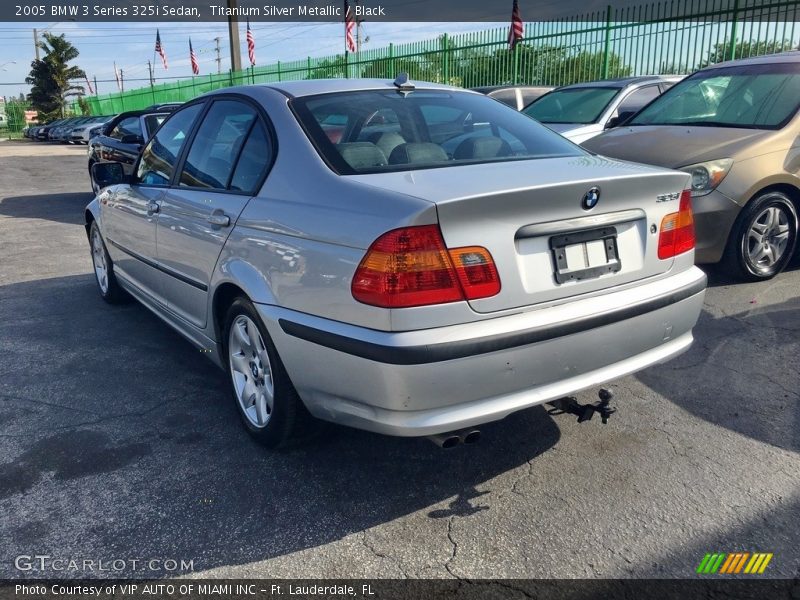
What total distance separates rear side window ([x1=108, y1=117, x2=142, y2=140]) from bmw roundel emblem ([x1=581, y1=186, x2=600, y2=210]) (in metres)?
9.00

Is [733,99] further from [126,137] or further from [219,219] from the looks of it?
[126,137]

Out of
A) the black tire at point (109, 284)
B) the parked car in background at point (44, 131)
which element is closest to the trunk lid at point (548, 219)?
the black tire at point (109, 284)

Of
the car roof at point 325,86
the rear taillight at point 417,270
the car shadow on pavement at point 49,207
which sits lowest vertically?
the car shadow on pavement at point 49,207

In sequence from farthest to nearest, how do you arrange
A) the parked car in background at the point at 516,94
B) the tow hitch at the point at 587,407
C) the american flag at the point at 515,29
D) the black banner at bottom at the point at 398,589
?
the american flag at the point at 515,29, the parked car in background at the point at 516,94, the tow hitch at the point at 587,407, the black banner at bottom at the point at 398,589

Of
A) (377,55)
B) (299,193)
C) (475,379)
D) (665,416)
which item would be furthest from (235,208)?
(377,55)

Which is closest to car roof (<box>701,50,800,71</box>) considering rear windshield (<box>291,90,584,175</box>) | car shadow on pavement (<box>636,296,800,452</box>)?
car shadow on pavement (<box>636,296,800,452</box>)

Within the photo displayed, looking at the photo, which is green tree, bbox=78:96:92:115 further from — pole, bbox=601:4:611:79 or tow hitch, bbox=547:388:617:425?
tow hitch, bbox=547:388:617:425

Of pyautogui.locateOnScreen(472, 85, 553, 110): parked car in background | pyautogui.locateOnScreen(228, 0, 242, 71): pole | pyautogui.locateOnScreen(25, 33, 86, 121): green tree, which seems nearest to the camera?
pyautogui.locateOnScreen(472, 85, 553, 110): parked car in background

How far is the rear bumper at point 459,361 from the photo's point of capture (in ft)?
8.00

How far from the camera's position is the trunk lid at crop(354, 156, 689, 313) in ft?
8.18

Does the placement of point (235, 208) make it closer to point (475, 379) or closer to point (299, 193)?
point (299, 193)

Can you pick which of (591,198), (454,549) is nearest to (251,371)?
(454,549)

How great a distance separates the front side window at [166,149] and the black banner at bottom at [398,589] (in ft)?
7.96

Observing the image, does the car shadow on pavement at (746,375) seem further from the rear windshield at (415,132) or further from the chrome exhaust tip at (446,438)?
the chrome exhaust tip at (446,438)
